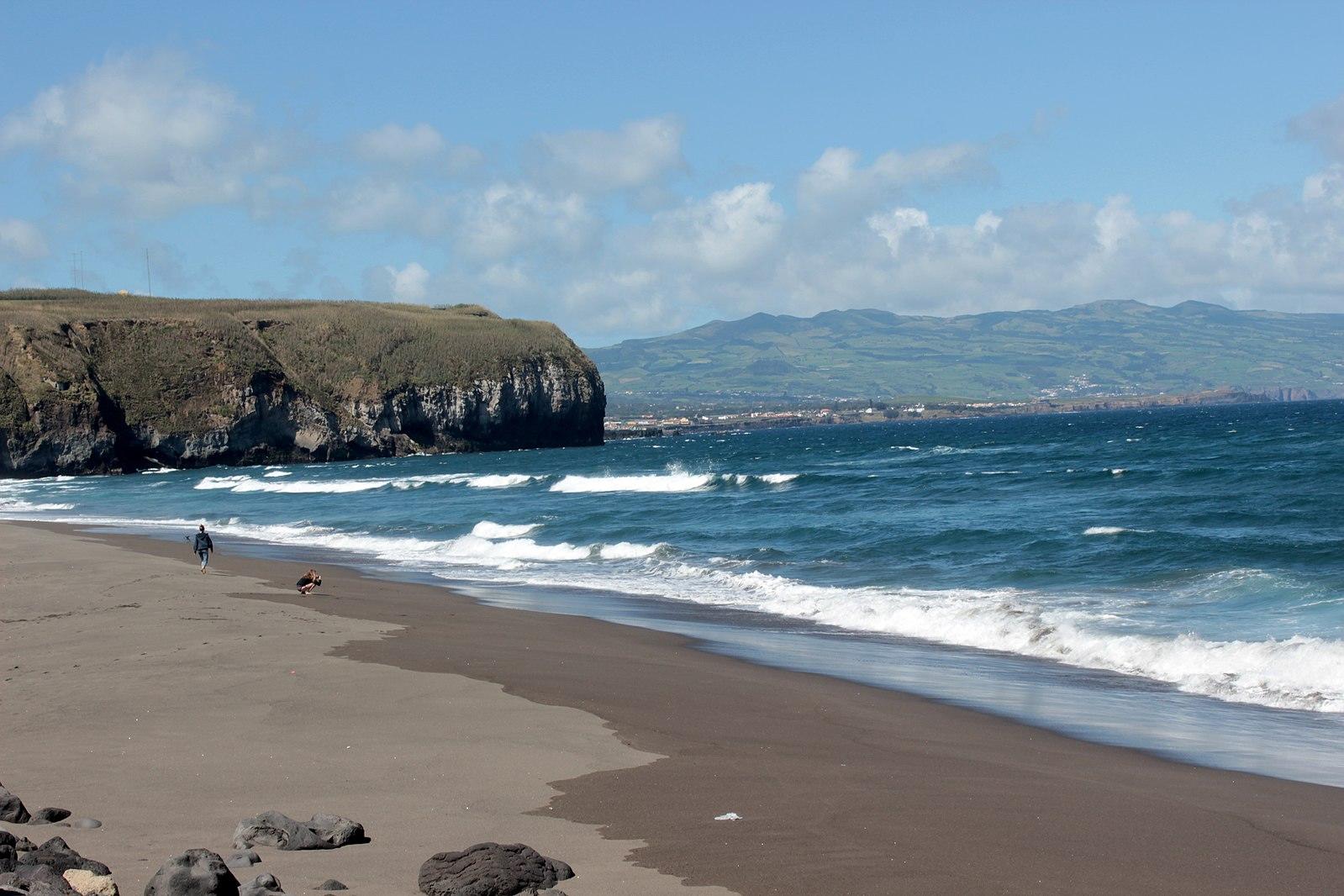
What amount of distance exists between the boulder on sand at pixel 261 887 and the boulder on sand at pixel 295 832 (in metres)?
0.84

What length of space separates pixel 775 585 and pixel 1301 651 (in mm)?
10680

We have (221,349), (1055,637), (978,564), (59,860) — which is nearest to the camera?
(59,860)

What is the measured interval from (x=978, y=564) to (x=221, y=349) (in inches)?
4164

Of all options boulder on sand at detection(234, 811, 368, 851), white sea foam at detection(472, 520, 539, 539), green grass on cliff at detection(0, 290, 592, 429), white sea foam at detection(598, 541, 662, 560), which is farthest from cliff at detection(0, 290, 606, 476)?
boulder on sand at detection(234, 811, 368, 851)

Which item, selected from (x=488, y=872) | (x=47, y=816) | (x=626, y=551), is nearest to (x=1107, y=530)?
(x=626, y=551)

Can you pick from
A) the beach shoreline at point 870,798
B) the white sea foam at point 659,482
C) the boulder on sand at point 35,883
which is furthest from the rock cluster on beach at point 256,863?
the white sea foam at point 659,482

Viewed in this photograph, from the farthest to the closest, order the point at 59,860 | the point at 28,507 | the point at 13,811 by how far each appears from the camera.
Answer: the point at 28,507
the point at 13,811
the point at 59,860

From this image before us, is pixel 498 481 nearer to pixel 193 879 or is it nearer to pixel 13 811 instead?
pixel 13 811

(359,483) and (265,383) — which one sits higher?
(265,383)

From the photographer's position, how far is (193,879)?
5336 mm

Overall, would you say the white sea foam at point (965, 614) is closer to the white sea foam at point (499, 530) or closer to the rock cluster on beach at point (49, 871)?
the white sea foam at point (499, 530)

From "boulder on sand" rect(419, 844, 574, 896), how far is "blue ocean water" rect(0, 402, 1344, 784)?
239 inches

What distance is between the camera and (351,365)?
126m

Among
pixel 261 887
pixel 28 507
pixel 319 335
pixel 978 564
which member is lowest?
pixel 28 507
